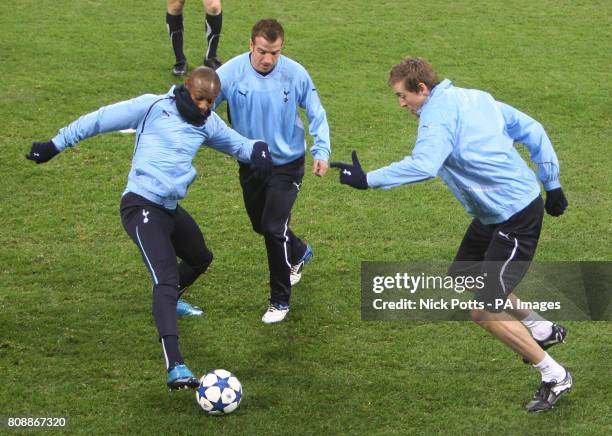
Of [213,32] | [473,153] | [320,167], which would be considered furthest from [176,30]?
[473,153]

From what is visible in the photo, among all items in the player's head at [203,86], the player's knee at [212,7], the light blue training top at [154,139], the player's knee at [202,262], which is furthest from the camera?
the player's knee at [212,7]

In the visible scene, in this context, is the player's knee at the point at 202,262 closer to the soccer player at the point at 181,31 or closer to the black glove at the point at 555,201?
the black glove at the point at 555,201

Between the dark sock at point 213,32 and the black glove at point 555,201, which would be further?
the dark sock at point 213,32

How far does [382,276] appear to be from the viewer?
8.36 m

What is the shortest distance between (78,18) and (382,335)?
28.1 ft

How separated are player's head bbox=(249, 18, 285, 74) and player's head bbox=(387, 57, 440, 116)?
4.05 feet

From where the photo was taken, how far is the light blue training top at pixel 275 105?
24.3 feet

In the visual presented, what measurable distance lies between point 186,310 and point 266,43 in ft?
7.03

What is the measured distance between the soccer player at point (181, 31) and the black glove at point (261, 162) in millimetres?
5304

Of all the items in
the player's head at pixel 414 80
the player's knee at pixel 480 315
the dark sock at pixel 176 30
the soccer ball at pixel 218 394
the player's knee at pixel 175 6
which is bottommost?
the soccer ball at pixel 218 394

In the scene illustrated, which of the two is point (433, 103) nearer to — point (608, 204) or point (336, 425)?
point (336, 425)

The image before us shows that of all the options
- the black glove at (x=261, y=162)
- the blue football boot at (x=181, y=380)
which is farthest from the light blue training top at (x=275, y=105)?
the blue football boot at (x=181, y=380)

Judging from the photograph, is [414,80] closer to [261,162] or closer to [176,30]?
[261,162]

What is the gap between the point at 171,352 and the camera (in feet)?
20.7
